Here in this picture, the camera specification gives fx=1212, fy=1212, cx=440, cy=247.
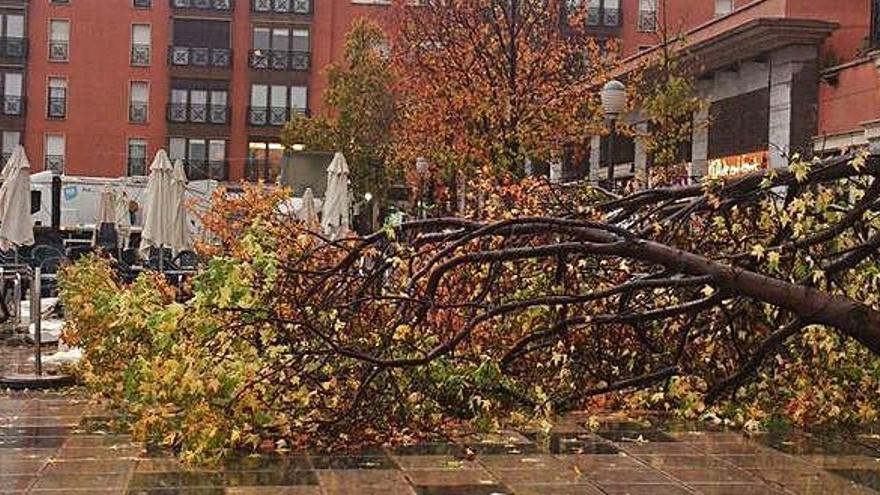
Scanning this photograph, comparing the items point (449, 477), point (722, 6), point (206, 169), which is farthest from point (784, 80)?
point (206, 169)

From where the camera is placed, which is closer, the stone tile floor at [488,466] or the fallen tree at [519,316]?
the fallen tree at [519,316]

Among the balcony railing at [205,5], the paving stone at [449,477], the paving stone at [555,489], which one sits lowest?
the paving stone at [449,477]

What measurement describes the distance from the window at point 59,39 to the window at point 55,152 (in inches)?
157

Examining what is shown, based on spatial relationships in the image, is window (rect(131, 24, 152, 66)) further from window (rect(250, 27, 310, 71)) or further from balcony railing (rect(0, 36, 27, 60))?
window (rect(250, 27, 310, 71))

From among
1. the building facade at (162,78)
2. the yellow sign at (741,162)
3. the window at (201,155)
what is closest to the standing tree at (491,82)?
the yellow sign at (741,162)

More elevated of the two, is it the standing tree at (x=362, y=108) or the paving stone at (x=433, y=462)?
the standing tree at (x=362, y=108)

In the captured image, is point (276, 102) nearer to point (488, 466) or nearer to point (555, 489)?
point (488, 466)

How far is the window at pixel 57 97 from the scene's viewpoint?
6128cm

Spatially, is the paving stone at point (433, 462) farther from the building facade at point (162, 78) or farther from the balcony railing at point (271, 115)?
the balcony railing at point (271, 115)

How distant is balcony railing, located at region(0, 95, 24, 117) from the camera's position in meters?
60.8

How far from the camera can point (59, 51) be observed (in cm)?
6119

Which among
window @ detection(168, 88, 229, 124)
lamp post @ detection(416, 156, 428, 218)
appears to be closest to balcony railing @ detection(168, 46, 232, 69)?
window @ detection(168, 88, 229, 124)

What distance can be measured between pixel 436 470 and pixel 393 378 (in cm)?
77

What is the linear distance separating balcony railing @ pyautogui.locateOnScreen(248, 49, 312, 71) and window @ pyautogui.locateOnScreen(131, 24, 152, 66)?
569 cm
